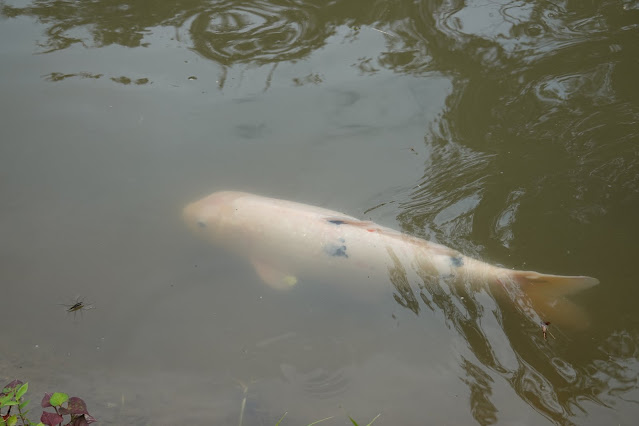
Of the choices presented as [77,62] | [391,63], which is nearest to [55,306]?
[77,62]

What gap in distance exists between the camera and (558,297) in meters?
3.22

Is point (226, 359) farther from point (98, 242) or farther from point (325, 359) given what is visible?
point (98, 242)

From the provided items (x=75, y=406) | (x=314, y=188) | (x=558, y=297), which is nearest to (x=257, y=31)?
(x=314, y=188)

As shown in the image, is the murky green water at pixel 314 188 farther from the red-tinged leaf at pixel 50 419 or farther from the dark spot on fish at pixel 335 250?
the red-tinged leaf at pixel 50 419

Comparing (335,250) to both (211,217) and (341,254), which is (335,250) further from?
(211,217)

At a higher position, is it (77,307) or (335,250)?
(335,250)

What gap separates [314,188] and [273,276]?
31.8 inches

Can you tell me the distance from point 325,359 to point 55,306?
1.67 meters

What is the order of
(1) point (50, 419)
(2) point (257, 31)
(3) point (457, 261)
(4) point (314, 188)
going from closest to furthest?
1. (1) point (50, 419)
2. (3) point (457, 261)
3. (4) point (314, 188)
4. (2) point (257, 31)

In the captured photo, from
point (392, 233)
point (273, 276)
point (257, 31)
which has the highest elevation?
point (257, 31)

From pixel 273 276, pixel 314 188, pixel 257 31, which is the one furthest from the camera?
pixel 257 31

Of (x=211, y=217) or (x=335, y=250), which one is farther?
(x=211, y=217)

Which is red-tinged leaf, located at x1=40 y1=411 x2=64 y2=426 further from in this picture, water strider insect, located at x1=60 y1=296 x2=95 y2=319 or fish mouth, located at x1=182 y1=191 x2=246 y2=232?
fish mouth, located at x1=182 y1=191 x2=246 y2=232

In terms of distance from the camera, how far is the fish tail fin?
3.18 metres
